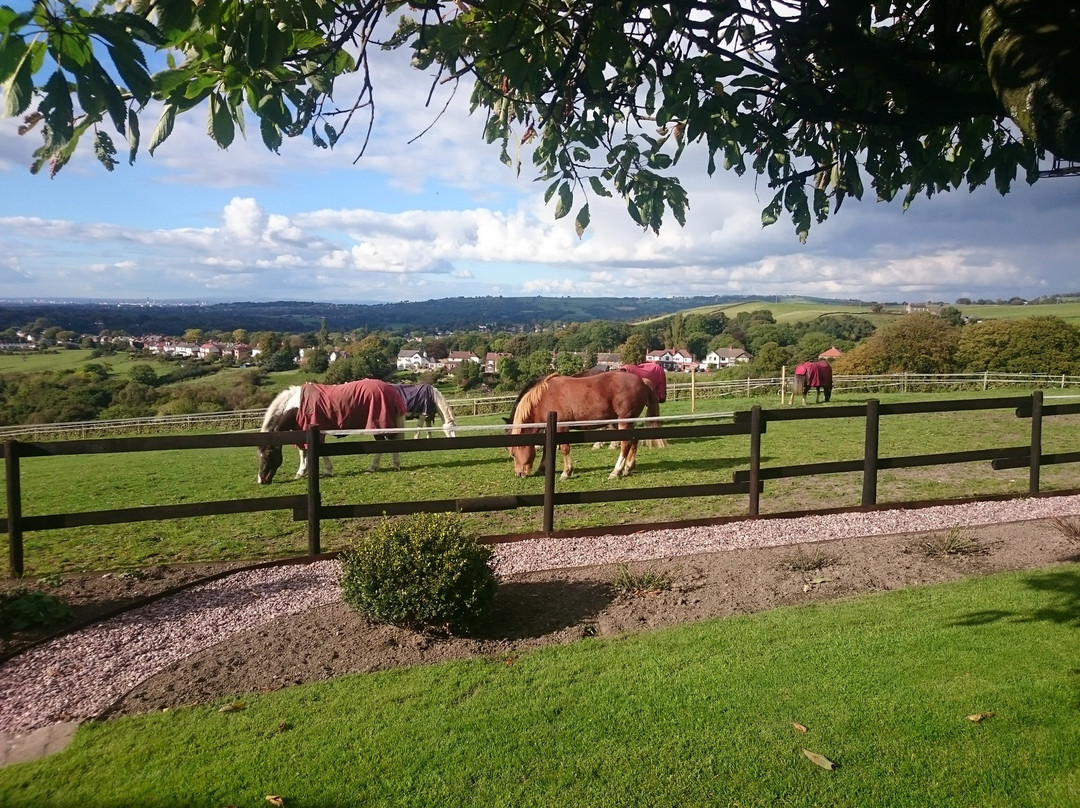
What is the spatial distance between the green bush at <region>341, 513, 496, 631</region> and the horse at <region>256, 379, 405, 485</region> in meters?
7.68

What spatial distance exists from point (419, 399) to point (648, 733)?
10584 mm

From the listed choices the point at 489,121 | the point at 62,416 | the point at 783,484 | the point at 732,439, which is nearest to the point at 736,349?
the point at 732,439

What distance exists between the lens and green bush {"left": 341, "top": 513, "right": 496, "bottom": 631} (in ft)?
14.2

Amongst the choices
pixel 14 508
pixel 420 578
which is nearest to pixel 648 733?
pixel 420 578

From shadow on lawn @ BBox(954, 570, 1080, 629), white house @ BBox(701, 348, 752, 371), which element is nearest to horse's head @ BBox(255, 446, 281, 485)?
shadow on lawn @ BBox(954, 570, 1080, 629)

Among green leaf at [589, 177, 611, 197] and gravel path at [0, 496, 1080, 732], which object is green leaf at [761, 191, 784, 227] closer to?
green leaf at [589, 177, 611, 197]

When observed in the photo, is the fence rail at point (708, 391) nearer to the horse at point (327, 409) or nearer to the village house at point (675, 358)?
the village house at point (675, 358)

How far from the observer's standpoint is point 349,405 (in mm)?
12336

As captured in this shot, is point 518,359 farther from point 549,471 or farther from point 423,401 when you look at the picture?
point 549,471

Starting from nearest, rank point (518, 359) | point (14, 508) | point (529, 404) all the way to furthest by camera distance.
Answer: point (14, 508), point (529, 404), point (518, 359)

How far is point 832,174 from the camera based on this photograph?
11.7ft

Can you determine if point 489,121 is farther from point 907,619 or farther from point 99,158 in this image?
point 907,619

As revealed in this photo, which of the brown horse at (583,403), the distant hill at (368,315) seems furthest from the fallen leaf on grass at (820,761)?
the distant hill at (368,315)

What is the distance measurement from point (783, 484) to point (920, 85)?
8527 millimetres
